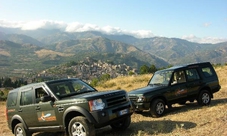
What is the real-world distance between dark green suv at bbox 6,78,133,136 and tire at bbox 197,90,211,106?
4.60 meters

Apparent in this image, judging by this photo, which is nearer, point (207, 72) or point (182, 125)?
point (182, 125)

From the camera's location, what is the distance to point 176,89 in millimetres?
10953

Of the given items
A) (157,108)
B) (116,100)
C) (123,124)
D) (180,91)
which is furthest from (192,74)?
(116,100)

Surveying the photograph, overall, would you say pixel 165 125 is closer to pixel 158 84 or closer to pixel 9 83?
pixel 158 84

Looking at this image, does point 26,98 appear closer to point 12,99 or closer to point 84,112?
point 12,99

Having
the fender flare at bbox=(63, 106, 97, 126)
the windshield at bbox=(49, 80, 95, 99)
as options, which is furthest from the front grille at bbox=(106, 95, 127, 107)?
the windshield at bbox=(49, 80, 95, 99)

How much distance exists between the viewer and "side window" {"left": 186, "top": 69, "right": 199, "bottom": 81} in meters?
11.6

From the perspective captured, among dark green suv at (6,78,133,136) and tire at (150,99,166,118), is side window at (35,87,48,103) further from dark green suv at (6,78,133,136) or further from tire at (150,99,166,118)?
tire at (150,99,166,118)

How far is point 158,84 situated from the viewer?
11.3 m

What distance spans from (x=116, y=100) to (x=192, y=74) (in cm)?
564

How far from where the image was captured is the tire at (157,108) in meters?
10.1

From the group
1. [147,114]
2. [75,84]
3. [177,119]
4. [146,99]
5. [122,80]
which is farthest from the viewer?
[122,80]

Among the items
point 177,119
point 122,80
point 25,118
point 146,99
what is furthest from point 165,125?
point 122,80

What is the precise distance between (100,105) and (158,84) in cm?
504
